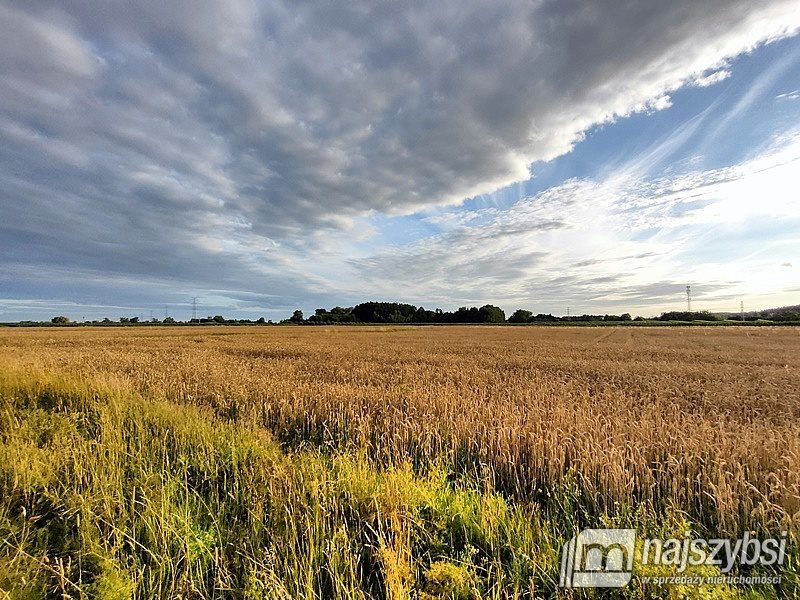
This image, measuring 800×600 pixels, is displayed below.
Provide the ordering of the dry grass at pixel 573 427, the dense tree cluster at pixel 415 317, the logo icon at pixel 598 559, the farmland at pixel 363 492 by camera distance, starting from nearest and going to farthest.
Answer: the logo icon at pixel 598 559, the farmland at pixel 363 492, the dry grass at pixel 573 427, the dense tree cluster at pixel 415 317

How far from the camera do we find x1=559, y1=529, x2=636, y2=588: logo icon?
288cm

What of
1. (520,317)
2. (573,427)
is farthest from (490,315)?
(573,427)

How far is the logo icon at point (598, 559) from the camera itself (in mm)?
2885

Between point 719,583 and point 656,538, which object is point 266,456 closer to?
point 656,538

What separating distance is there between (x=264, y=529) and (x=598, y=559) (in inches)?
114

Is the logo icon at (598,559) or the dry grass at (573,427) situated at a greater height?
the dry grass at (573,427)

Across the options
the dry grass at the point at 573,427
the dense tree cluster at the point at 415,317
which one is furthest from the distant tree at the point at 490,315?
the dry grass at the point at 573,427

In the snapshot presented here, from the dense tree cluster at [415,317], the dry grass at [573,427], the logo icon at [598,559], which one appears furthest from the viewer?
the dense tree cluster at [415,317]

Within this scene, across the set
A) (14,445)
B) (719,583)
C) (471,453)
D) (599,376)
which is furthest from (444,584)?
(599,376)

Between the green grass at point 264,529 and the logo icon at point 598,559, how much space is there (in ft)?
0.39

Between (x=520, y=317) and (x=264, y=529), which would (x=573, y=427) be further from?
(x=520, y=317)

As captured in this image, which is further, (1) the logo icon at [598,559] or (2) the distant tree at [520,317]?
(2) the distant tree at [520,317]

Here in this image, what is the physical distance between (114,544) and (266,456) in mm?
1891

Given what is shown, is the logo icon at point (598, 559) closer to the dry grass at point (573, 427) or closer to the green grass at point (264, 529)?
the green grass at point (264, 529)
